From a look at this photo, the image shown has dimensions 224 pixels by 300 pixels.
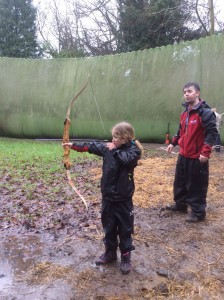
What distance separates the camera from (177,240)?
4.13 meters

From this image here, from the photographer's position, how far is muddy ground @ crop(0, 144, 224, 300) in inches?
123

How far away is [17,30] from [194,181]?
26333 mm

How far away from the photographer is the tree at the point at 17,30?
2717 centimetres

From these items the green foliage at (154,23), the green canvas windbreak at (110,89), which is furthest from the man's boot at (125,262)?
the green foliage at (154,23)

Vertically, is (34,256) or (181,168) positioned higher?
(181,168)

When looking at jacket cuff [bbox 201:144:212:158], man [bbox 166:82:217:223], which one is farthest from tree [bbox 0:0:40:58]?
jacket cuff [bbox 201:144:212:158]

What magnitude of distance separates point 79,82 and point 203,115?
1109cm

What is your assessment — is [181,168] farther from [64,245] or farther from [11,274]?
[11,274]

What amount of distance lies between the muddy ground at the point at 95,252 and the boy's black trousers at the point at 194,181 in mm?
251

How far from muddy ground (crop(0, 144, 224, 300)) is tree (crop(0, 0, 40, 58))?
23.2 metres

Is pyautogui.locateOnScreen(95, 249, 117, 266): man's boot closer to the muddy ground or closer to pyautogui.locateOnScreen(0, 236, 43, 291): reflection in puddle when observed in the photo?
the muddy ground

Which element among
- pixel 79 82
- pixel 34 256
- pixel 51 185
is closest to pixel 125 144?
pixel 34 256

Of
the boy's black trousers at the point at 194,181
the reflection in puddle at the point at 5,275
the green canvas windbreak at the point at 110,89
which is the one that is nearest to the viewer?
the reflection in puddle at the point at 5,275

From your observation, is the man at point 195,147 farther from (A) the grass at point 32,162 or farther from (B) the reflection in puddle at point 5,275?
(A) the grass at point 32,162
